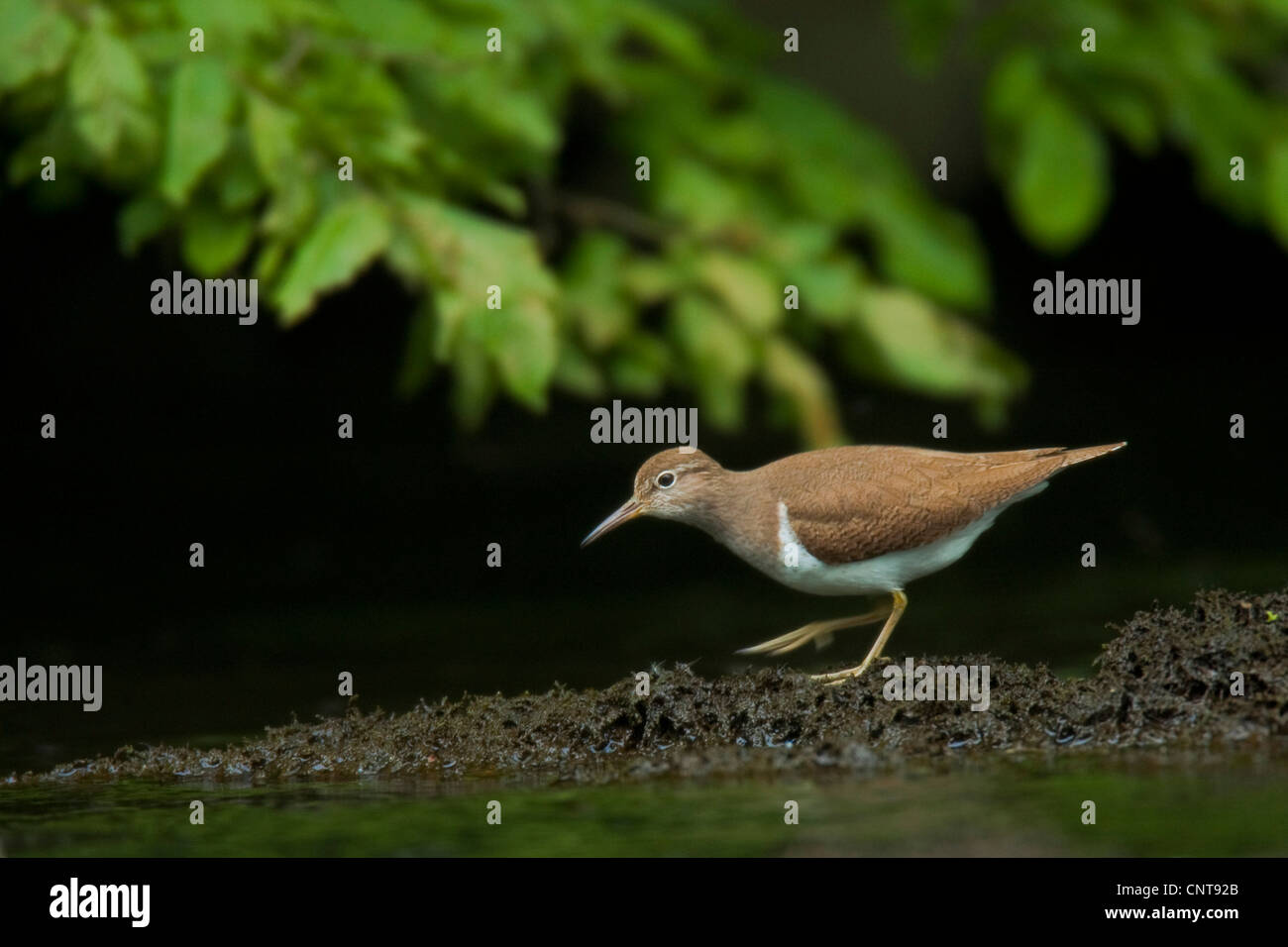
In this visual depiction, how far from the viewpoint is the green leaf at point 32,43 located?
6.86 m

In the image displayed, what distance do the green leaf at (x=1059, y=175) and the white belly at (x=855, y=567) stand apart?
11.1 feet

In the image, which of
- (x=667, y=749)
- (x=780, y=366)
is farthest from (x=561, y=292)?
(x=667, y=749)

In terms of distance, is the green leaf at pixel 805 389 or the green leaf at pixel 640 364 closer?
the green leaf at pixel 805 389

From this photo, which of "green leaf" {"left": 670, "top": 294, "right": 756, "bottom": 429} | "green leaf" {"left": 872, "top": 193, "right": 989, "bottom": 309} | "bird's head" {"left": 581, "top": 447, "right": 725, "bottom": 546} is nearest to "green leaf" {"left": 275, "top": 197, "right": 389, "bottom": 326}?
"bird's head" {"left": 581, "top": 447, "right": 725, "bottom": 546}

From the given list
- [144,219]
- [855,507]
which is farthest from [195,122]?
[855,507]

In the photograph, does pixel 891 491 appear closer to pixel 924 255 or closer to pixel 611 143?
pixel 924 255

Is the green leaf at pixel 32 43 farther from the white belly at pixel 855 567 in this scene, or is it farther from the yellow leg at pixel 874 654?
the yellow leg at pixel 874 654

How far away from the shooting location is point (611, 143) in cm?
988

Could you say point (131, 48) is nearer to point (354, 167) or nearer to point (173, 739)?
point (354, 167)

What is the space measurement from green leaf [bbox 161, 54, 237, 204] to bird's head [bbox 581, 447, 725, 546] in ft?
7.27

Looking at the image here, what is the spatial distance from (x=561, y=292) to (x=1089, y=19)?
11.2ft

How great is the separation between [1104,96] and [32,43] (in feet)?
19.2

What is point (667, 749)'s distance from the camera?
18.7 feet

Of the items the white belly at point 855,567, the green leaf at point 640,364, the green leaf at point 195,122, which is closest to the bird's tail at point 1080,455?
the white belly at point 855,567
